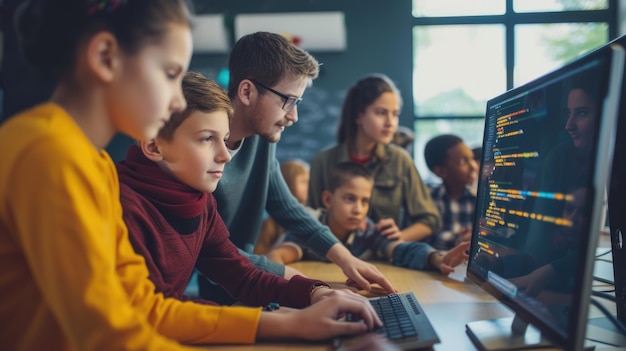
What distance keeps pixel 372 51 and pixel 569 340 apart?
418 centimetres

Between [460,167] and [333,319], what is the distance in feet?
6.34

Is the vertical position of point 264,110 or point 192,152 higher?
point 264,110

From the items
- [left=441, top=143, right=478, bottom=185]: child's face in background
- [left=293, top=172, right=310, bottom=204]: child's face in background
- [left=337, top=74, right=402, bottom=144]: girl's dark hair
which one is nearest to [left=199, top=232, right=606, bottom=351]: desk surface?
[left=337, top=74, right=402, bottom=144]: girl's dark hair

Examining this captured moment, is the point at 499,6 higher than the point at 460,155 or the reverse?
higher

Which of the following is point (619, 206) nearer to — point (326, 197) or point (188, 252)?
point (188, 252)

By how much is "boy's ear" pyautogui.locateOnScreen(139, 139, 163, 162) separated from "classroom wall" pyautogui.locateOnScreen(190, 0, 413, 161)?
11.9 ft

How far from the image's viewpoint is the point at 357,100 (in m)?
2.43

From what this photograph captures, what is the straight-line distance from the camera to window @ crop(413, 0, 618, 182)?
450 cm

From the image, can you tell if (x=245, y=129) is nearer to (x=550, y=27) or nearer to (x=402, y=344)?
(x=402, y=344)

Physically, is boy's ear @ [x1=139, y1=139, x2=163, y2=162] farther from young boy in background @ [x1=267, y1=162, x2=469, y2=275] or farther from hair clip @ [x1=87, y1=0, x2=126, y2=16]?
young boy in background @ [x1=267, y1=162, x2=469, y2=275]

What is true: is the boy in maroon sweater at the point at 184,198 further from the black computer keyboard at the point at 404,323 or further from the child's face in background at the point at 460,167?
the child's face in background at the point at 460,167

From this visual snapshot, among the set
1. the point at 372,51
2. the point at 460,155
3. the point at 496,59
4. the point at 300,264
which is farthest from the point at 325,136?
the point at 300,264

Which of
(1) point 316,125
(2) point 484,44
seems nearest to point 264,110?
(1) point 316,125

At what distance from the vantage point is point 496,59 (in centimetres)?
453
